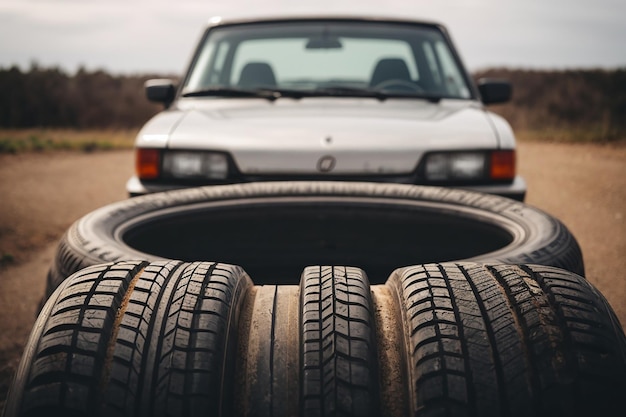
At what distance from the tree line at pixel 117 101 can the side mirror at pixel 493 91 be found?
14993 millimetres

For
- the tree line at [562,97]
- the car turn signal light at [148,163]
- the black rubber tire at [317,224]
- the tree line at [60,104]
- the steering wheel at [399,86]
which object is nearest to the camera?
the black rubber tire at [317,224]

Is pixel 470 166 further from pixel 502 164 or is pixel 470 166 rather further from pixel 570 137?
pixel 570 137

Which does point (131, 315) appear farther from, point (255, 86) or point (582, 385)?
point (255, 86)

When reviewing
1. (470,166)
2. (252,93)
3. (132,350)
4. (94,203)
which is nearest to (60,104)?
(94,203)

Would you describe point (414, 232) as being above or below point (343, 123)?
below

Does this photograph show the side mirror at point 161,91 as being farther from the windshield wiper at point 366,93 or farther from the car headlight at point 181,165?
the car headlight at point 181,165

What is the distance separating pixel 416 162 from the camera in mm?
2889

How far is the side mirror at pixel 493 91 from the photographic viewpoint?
4375 millimetres

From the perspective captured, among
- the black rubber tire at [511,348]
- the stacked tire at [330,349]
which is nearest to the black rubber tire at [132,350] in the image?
the stacked tire at [330,349]

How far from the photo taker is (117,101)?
27.8m

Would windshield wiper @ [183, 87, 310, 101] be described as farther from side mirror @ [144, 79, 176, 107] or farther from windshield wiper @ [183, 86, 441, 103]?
side mirror @ [144, 79, 176, 107]

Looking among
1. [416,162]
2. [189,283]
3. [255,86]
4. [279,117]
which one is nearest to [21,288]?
[255,86]

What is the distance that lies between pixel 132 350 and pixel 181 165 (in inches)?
75.9

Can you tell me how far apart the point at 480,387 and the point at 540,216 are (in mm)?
1222
